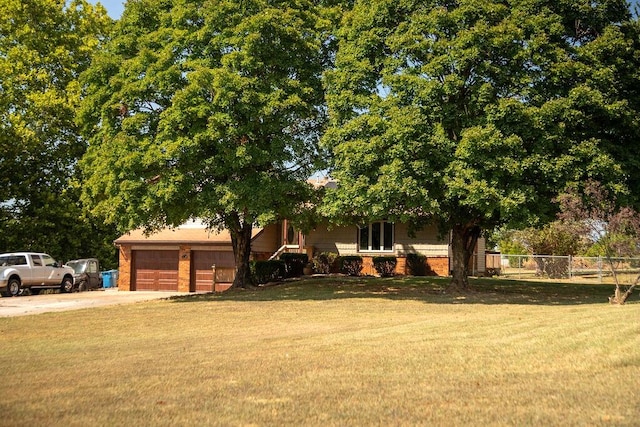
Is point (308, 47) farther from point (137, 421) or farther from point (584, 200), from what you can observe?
point (137, 421)

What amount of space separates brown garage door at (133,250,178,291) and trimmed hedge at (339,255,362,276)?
8.63 meters

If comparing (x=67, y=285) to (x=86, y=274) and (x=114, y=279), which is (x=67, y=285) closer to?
(x=86, y=274)

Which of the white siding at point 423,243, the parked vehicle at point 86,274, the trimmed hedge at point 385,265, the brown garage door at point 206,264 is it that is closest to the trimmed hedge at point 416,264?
the white siding at point 423,243

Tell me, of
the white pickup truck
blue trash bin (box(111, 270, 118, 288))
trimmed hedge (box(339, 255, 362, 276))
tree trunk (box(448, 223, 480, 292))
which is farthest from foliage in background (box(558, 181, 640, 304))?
blue trash bin (box(111, 270, 118, 288))

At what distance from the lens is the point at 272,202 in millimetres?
20625

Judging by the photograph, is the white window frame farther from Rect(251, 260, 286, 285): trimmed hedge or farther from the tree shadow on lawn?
Rect(251, 260, 286, 285): trimmed hedge

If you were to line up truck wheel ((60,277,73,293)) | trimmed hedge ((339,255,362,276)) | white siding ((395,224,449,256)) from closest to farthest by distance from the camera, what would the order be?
truck wheel ((60,277,73,293)) → white siding ((395,224,449,256)) → trimmed hedge ((339,255,362,276))

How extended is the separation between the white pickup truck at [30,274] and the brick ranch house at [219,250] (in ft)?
10.2

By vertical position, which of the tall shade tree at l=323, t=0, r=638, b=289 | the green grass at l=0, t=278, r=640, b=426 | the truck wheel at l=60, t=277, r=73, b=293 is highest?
the tall shade tree at l=323, t=0, r=638, b=289

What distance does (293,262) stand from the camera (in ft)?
→ 99.7

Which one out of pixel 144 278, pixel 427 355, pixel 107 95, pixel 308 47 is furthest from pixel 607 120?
pixel 144 278

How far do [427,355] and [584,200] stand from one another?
11.0 meters

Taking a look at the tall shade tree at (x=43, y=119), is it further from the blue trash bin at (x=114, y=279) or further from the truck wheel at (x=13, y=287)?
the truck wheel at (x=13, y=287)

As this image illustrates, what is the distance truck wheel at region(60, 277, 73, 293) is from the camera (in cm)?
3061
